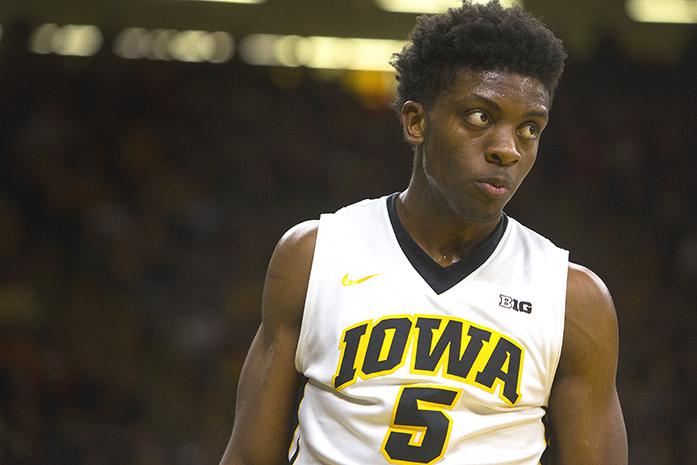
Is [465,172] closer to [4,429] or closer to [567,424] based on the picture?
[567,424]

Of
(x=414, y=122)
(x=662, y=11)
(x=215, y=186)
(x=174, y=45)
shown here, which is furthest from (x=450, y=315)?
(x=662, y=11)

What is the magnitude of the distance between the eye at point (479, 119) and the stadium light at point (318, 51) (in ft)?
22.9

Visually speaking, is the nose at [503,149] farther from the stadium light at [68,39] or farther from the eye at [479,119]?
the stadium light at [68,39]

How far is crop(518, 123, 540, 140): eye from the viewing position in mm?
2336

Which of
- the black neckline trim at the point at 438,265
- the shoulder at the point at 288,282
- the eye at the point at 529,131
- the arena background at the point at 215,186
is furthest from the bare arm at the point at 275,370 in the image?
the arena background at the point at 215,186

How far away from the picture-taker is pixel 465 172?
2336 mm

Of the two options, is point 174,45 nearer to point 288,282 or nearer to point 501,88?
point 288,282

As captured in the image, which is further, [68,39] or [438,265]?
[68,39]

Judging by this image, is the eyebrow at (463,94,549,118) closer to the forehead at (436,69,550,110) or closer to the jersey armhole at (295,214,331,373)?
the forehead at (436,69,550,110)

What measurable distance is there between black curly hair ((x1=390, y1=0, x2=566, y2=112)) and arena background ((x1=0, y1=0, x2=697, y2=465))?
4.50 meters

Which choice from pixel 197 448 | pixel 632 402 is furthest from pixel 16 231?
pixel 632 402

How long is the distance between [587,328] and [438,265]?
0.34 meters

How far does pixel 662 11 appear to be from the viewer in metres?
9.20

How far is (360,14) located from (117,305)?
340 cm
